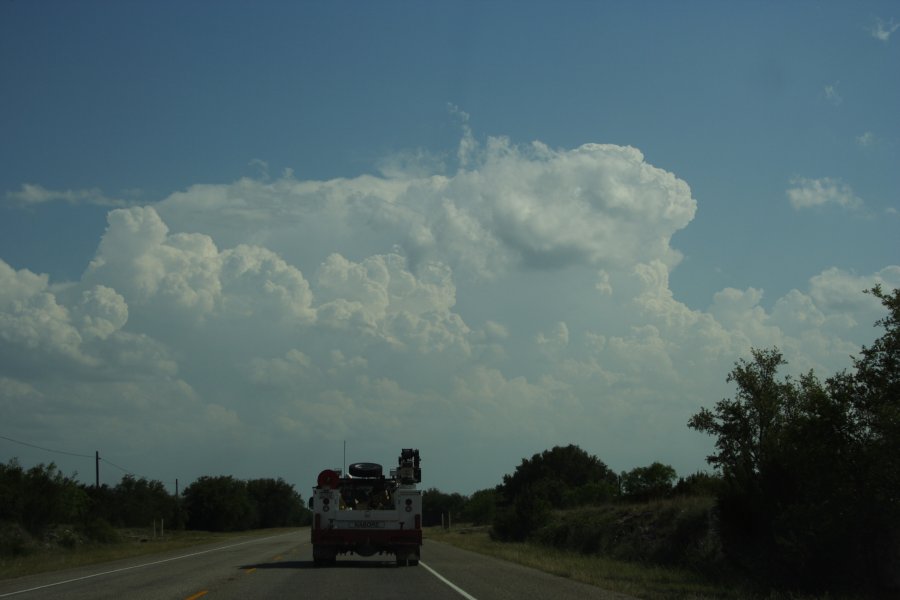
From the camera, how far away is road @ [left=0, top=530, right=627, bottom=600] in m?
16.8

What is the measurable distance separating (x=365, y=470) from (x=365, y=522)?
2003 mm

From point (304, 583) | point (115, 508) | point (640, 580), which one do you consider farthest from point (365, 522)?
point (115, 508)

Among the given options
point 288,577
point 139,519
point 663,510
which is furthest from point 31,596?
point 139,519

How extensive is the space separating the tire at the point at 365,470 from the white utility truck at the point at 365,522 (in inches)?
30.1

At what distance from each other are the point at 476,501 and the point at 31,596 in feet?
315

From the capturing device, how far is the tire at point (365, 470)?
26.4 meters

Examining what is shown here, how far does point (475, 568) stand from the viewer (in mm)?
25125

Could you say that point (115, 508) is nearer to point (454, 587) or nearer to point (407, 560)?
point (407, 560)

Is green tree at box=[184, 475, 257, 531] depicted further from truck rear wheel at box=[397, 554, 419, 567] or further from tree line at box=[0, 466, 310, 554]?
truck rear wheel at box=[397, 554, 419, 567]

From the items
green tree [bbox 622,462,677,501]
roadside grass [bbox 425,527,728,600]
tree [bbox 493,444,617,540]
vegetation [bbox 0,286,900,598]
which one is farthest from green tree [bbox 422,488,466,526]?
roadside grass [bbox 425,527,728,600]

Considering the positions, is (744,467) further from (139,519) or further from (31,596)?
(139,519)

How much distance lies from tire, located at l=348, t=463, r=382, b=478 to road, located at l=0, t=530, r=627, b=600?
2577 mm

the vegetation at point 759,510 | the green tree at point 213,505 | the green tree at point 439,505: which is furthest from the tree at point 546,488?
the green tree at point 213,505

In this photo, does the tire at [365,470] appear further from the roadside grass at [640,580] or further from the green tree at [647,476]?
the green tree at [647,476]
